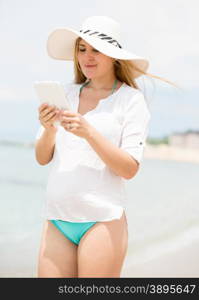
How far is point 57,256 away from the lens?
5.79ft

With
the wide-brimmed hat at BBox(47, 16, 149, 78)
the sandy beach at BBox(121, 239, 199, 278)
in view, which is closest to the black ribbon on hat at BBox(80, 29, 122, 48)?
the wide-brimmed hat at BBox(47, 16, 149, 78)

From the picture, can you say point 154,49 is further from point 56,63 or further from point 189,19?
point 56,63

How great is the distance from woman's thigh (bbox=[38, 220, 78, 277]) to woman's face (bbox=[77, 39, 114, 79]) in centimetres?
55

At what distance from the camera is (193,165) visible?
727cm

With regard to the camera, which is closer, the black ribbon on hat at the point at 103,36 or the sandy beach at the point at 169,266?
the black ribbon on hat at the point at 103,36

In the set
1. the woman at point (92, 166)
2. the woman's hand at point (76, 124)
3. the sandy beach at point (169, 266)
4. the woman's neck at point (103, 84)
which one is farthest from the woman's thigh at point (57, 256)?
the sandy beach at point (169, 266)

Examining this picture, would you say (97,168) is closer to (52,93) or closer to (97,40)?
(52,93)

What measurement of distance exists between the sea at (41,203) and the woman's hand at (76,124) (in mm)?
2902

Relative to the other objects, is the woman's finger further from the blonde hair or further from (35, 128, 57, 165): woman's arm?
the blonde hair

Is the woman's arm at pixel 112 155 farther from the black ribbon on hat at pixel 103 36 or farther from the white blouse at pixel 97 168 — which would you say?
the black ribbon on hat at pixel 103 36

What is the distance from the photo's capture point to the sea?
15.8 feet

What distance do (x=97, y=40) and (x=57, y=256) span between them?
2.41 ft

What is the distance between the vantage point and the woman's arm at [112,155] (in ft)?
5.48

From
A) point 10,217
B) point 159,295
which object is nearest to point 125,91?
point 159,295
